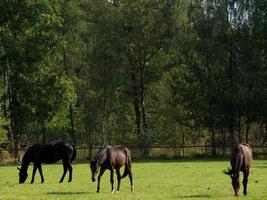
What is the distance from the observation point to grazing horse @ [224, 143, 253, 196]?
55.4 feet

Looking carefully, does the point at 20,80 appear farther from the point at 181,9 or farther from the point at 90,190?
the point at 90,190

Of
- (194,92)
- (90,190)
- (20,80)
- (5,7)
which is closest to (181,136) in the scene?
(194,92)

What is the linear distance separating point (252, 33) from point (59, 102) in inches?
762

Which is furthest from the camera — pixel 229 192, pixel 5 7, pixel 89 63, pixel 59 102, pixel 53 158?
pixel 89 63

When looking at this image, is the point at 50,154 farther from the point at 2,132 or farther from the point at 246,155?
the point at 2,132

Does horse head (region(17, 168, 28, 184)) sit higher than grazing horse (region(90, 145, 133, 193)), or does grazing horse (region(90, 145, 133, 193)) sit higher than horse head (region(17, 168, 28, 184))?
→ grazing horse (region(90, 145, 133, 193))

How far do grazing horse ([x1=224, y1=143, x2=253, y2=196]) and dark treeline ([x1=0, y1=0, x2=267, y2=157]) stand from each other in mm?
29613

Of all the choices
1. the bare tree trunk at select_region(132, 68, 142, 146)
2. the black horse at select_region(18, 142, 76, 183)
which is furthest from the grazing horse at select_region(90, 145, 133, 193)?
the bare tree trunk at select_region(132, 68, 142, 146)

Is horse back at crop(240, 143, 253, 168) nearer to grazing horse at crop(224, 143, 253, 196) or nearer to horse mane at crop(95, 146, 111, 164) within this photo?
grazing horse at crop(224, 143, 253, 196)

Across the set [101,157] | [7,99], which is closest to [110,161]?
A: [101,157]

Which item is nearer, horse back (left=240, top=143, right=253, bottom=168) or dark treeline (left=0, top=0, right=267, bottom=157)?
horse back (left=240, top=143, right=253, bottom=168)

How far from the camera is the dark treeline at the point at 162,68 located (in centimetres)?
4978

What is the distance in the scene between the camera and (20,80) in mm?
A: 50281

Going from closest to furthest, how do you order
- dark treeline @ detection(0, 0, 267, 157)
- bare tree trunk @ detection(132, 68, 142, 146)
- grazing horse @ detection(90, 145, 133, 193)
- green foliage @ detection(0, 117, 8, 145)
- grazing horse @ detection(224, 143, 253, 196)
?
grazing horse @ detection(224, 143, 253, 196) < grazing horse @ detection(90, 145, 133, 193) < green foliage @ detection(0, 117, 8, 145) < dark treeline @ detection(0, 0, 267, 157) < bare tree trunk @ detection(132, 68, 142, 146)
